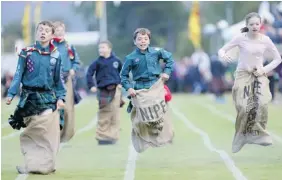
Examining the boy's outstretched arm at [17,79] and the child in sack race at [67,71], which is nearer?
the boy's outstretched arm at [17,79]

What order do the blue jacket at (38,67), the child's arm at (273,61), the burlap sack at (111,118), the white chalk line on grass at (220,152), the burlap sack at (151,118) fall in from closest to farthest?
the white chalk line on grass at (220,152), the blue jacket at (38,67), the child's arm at (273,61), the burlap sack at (151,118), the burlap sack at (111,118)

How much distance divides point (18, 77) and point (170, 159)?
111 inches

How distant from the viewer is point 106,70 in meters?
17.7

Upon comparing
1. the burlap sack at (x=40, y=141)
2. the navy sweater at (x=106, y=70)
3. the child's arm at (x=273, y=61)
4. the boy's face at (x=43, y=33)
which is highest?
the boy's face at (x=43, y=33)

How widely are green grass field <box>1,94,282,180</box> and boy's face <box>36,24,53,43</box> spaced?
1689 mm

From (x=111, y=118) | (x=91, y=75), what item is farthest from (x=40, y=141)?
(x=111, y=118)

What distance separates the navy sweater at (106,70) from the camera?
17719 mm

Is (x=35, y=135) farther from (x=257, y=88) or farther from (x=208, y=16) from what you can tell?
(x=208, y=16)

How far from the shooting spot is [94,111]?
98.9 ft

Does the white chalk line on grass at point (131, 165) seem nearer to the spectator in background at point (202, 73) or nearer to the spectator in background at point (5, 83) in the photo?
the spectator in background at point (5, 83)

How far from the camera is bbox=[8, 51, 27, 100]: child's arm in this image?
12703 millimetres

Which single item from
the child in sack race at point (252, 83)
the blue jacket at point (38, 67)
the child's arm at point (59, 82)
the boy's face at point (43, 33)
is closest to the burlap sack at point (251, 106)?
the child in sack race at point (252, 83)

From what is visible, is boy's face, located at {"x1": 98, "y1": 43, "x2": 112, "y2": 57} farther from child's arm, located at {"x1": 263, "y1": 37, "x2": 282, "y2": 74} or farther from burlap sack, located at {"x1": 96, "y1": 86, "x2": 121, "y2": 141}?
child's arm, located at {"x1": 263, "y1": 37, "x2": 282, "y2": 74}

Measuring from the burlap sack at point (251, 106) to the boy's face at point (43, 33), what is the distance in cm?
289
